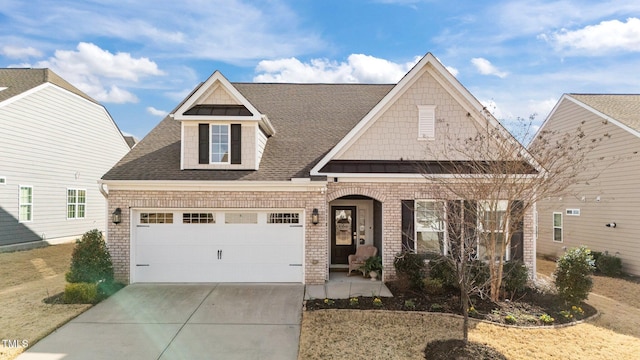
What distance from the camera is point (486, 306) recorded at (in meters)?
10.2

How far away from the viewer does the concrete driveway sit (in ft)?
24.9

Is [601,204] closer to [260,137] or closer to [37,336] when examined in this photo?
Result: [260,137]

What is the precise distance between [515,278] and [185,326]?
29.6 ft

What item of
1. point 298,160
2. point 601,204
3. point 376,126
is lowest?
point 601,204

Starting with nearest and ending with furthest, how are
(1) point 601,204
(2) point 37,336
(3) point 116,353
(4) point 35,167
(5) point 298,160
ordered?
1. (3) point 116,353
2. (2) point 37,336
3. (5) point 298,160
4. (1) point 601,204
5. (4) point 35,167

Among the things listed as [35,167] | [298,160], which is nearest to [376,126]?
[298,160]

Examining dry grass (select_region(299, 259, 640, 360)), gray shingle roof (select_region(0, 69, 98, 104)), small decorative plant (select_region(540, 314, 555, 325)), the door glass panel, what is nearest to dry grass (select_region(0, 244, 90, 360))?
dry grass (select_region(299, 259, 640, 360))

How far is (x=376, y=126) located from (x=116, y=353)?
933 centimetres

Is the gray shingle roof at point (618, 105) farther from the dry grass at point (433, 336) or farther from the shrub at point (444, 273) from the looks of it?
the shrub at point (444, 273)

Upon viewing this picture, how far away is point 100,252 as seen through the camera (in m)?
11.3

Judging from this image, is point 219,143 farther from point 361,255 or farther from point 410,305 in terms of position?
point 410,305

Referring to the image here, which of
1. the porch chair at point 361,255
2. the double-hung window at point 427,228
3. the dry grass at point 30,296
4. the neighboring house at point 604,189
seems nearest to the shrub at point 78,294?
the dry grass at point 30,296

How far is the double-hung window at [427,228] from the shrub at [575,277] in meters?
3.24

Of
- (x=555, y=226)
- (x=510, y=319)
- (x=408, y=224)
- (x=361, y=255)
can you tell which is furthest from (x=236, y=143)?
(x=555, y=226)
